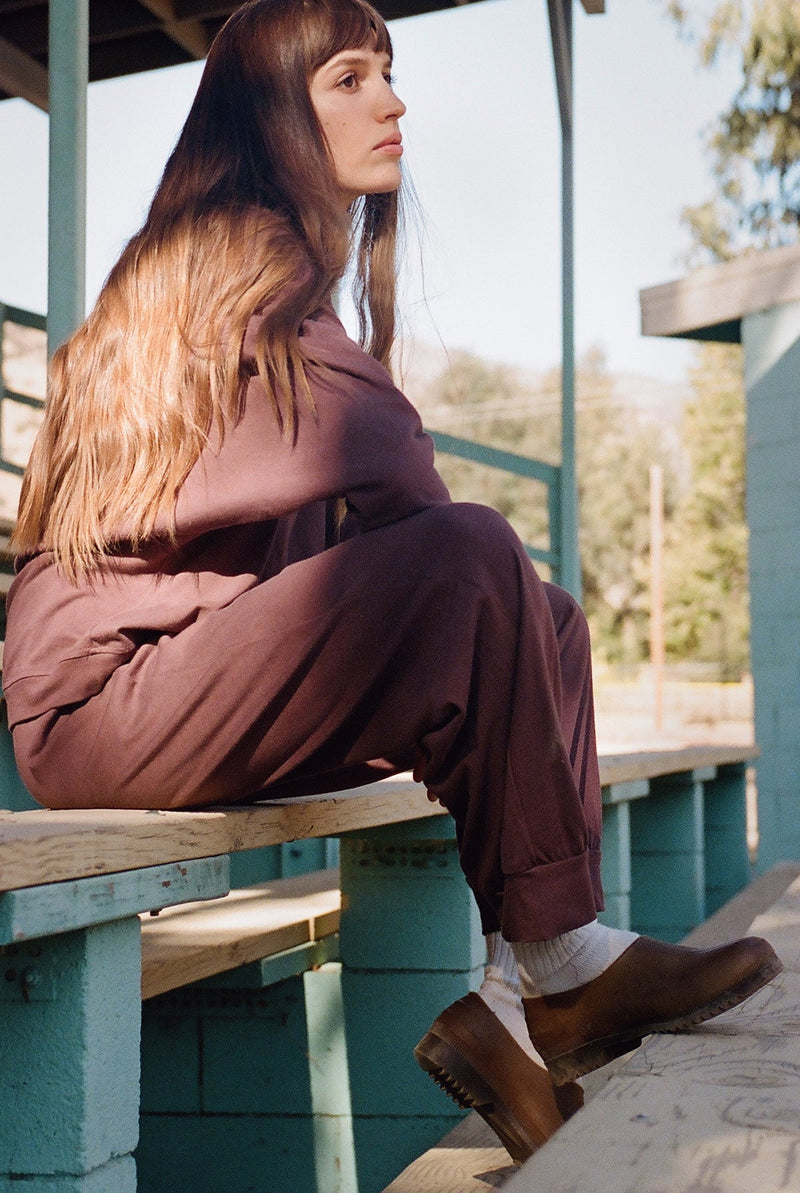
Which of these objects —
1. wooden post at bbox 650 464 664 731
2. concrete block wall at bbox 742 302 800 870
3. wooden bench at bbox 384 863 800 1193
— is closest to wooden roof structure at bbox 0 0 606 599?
concrete block wall at bbox 742 302 800 870

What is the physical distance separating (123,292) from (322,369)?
25 centimetres

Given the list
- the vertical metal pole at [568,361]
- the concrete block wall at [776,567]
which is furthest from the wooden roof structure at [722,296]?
the vertical metal pole at [568,361]

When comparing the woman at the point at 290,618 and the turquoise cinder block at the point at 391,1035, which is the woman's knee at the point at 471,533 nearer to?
the woman at the point at 290,618

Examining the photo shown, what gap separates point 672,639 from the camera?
29.4m

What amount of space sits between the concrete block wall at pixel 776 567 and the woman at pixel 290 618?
178 inches

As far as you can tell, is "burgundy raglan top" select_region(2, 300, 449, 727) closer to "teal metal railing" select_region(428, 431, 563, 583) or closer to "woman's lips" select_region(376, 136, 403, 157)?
"woman's lips" select_region(376, 136, 403, 157)

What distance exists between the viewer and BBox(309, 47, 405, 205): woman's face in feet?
5.17

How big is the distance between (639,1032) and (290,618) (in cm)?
53

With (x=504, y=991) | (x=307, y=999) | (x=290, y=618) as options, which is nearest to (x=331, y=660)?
(x=290, y=618)

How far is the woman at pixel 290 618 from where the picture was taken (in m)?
1.26

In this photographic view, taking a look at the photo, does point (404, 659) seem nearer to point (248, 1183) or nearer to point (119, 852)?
point (119, 852)

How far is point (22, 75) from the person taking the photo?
14.5ft

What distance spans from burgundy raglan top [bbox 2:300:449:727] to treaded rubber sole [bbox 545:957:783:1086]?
55cm

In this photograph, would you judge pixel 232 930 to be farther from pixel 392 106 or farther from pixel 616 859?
pixel 616 859
